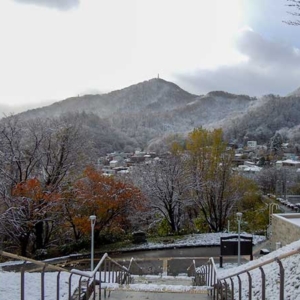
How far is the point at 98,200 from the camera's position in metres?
18.6

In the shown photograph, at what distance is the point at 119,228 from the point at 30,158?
6464 millimetres

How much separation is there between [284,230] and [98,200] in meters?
8.72

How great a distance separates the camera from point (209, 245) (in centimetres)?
1877

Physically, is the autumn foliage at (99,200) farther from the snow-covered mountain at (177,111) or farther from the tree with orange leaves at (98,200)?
the snow-covered mountain at (177,111)

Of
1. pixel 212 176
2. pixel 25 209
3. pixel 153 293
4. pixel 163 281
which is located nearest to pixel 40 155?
pixel 25 209

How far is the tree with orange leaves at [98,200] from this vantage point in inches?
738

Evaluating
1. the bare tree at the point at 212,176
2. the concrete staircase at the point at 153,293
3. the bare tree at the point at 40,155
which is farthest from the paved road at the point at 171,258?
the bare tree at the point at 212,176

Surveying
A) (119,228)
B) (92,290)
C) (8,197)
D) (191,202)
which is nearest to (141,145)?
(191,202)

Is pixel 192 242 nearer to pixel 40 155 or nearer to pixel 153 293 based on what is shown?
pixel 40 155

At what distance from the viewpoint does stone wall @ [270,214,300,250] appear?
571 inches

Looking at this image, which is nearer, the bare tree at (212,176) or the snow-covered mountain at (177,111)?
the bare tree at (212,176)

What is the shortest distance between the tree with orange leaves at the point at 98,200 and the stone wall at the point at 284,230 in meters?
7.14

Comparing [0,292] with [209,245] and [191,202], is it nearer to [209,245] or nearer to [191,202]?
[209,245]

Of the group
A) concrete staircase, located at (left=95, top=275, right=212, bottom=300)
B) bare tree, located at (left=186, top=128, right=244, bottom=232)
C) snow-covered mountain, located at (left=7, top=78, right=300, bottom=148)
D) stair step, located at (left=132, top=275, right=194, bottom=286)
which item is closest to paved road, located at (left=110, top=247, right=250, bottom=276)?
stair step, located at (left=132, top=275, right=194, bottom=286)
